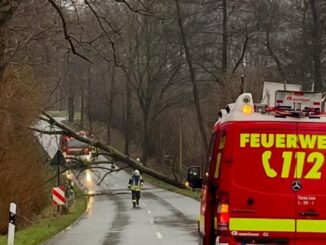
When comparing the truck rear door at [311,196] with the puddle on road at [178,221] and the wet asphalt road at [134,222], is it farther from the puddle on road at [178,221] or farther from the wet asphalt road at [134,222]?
the puddle on road at [178,221]

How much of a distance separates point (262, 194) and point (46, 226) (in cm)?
1586

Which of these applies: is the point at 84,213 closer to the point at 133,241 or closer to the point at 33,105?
the point at 33,105

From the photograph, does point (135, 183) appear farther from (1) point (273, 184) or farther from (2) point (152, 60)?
(2) point (152, 60)

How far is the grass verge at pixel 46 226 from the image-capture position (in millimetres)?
19031

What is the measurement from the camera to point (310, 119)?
8.99 m

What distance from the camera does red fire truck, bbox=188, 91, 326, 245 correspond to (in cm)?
874

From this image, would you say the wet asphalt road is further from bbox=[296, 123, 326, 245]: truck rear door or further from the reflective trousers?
bbox=[296, 123, 326, 245]: truck rear door

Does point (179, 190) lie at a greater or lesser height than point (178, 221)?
lesser

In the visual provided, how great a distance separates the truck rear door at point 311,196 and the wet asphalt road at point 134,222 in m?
8.97

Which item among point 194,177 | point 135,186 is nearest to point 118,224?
point 135,186

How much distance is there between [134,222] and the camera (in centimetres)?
2517

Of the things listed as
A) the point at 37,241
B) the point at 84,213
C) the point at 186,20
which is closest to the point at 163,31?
the point at 186,20

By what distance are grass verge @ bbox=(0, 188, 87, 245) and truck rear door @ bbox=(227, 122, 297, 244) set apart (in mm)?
10177

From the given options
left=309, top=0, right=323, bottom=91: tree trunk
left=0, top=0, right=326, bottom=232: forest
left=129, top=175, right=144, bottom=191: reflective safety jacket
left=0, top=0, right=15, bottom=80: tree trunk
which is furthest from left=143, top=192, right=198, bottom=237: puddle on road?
left=309, top=0, right=323, bottom=91: tree trunk
